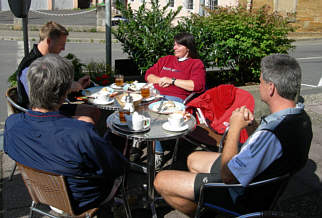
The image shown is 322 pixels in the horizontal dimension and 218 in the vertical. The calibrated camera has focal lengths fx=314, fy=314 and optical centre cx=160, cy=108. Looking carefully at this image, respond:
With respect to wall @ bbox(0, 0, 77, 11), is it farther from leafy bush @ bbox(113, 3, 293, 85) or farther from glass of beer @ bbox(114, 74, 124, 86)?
glass of beer @ bbox(114, 74, 124, 86)

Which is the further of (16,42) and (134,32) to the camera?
(16,42)

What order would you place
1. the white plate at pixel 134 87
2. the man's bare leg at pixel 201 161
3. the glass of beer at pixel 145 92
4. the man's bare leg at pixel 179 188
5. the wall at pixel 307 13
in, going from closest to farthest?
the man's bare leg at pixel 179 188 → the man's bare leg at pixel 201 161 → the glass of beer at pixel 145 92 → the white plate at pixel 134 87 → the wall at pixel 307 13

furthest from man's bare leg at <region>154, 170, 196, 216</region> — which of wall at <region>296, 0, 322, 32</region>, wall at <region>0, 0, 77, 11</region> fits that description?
wall at <region>0, 0, 77, 11</region>

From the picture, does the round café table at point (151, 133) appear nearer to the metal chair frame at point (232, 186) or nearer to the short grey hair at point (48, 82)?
the metal chair frame at point (232, 186)

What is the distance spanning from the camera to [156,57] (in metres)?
→ 5.46

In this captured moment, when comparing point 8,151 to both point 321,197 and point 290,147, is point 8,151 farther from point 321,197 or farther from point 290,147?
point 321,197

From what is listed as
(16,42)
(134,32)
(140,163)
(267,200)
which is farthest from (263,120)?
(16,42)

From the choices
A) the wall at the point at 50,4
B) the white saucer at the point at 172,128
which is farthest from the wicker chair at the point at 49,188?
the wall at the point at 50,4

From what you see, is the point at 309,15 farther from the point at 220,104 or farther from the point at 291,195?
the point at 291,195

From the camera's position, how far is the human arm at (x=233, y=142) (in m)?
2.13

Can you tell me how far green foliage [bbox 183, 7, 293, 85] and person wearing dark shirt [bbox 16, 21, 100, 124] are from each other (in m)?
2.79

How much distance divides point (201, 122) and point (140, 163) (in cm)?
92

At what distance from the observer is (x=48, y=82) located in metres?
1.92

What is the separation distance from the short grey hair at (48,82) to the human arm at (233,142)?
1.16 meters
